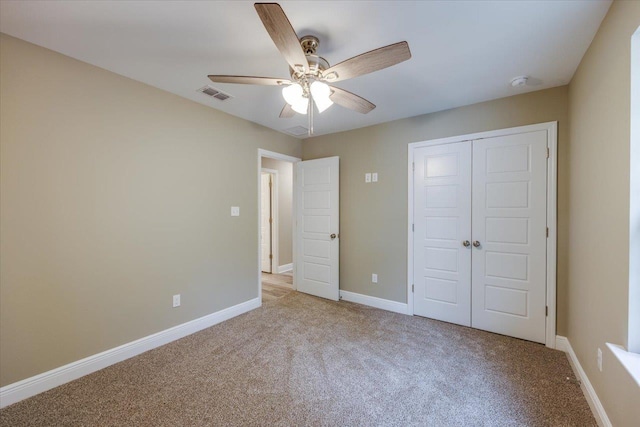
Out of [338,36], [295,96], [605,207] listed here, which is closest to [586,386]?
[605,207]

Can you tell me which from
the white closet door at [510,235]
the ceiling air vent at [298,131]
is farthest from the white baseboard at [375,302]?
the ceiling air vent at [298,131]

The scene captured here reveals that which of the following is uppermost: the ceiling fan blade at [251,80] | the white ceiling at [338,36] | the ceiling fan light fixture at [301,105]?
the white ceiling at [338,36]

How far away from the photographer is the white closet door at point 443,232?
2.95 meters

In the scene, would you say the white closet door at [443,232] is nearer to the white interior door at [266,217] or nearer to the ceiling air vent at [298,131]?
the ceiling air vent at [298,131]

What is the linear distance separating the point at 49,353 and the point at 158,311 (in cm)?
76

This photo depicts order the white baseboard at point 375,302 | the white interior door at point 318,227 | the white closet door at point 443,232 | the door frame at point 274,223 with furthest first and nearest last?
the door frame at point 274,223
the white interior door at point 318,227
the white baseboard at point 375,302
the white closet door at point 443,232

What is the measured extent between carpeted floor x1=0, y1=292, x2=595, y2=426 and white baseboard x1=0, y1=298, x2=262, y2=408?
0.20 ft

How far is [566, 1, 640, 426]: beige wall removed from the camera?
1.34 m

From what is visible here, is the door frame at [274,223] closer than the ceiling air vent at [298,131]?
No

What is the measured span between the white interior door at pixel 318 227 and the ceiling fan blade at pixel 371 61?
2.18m

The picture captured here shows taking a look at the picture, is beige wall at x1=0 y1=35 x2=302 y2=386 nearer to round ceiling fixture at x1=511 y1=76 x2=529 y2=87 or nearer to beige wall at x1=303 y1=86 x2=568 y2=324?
beige wall at x1=303 y1=86 x2=568 y2=324

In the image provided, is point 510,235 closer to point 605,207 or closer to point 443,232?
point 443,232

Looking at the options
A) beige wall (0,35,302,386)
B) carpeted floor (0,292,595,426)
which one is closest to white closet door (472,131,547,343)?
carpeted floor (0,292,595,426)

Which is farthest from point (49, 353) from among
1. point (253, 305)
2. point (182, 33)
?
point (182, 33)
